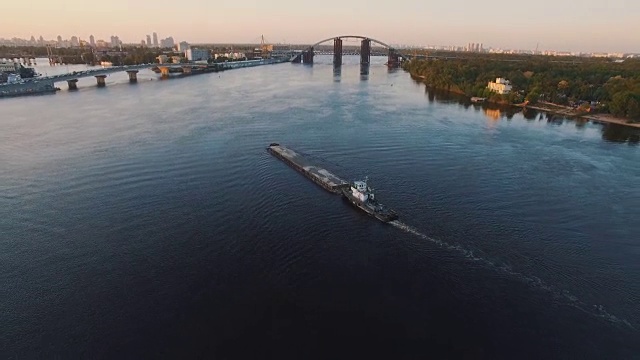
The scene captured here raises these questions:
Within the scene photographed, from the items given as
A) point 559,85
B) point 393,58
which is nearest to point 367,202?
point 559,85

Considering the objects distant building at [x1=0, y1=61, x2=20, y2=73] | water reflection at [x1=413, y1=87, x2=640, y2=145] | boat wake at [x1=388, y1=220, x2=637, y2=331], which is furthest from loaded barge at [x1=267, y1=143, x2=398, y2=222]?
distant building at [x1=0, y1=61, x2=20, y2=73]

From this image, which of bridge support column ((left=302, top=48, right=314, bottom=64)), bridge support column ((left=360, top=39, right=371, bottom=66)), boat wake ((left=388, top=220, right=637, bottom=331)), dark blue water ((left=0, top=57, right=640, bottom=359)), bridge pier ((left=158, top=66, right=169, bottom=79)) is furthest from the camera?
bridge support column ((left=302, top=48, right=314, bottom=64))

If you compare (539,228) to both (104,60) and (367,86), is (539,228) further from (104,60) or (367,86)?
(104,60)

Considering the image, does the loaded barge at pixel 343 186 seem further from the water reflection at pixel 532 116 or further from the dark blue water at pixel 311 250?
the water reflection at pixel 532 116

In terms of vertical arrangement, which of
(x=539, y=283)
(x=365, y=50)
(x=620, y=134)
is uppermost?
(x=365, y=50)

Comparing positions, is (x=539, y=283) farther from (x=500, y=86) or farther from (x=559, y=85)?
(x=559, y=85)

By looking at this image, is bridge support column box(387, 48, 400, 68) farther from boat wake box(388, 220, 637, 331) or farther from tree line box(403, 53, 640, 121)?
boat wake box(388, 220, 637, 331)

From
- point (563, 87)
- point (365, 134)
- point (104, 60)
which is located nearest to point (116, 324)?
point (365, 134)
